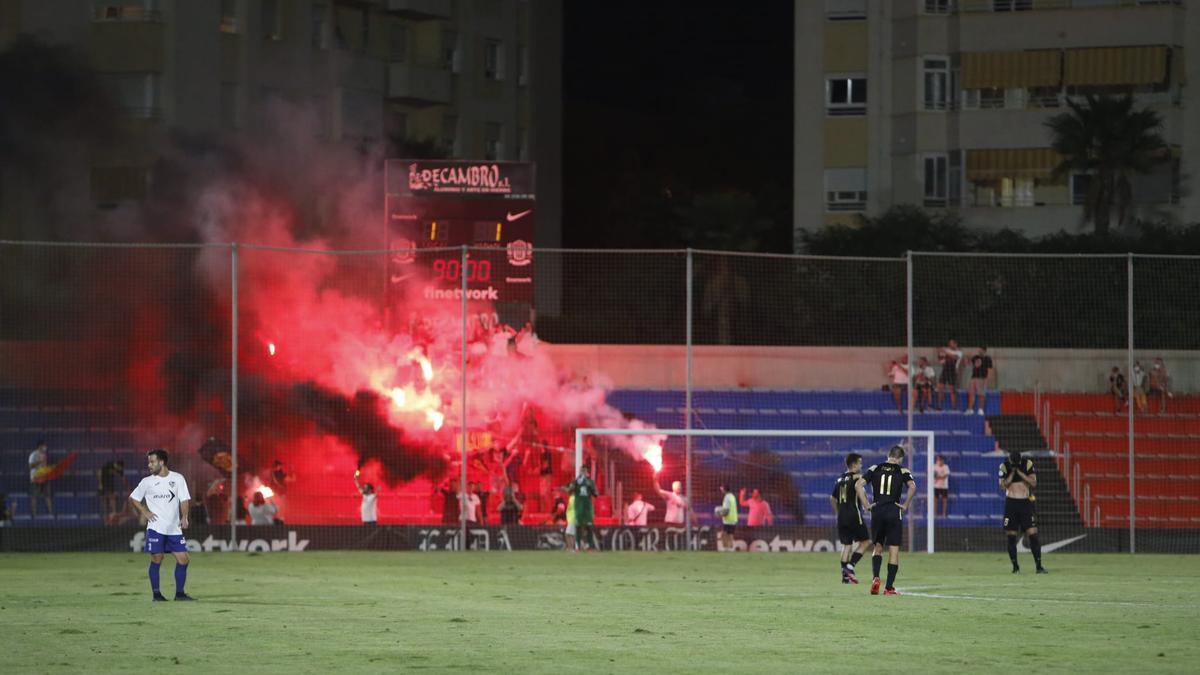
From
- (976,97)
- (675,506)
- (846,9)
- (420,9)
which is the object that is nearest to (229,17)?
(420,9)

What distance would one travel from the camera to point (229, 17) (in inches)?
2282

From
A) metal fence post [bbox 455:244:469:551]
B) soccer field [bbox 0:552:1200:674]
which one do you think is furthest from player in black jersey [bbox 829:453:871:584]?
metal fence post [bbox 455:244:469:551]

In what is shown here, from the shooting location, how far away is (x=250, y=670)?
14.7 metres

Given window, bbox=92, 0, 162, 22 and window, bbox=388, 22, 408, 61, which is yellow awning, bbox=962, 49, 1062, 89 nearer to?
window, bbox=388, 22, 408, 61

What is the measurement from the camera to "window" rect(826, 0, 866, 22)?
216 feet

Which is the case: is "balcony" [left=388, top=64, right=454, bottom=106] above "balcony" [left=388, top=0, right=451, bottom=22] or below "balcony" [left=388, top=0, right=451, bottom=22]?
below

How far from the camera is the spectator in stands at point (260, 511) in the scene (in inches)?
1371

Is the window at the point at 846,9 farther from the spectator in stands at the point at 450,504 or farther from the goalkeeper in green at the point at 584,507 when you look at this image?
the goalkeeper in green at the point at 584,507

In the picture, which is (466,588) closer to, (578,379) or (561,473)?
(561,473)

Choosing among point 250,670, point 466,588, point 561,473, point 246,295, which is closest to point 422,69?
point 246,295

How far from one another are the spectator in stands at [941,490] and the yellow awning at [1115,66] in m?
30.4

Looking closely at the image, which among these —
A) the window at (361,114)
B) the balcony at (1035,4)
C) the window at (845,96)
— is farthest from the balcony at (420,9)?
the balcony at (1035,4)

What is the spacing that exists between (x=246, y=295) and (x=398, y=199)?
5.14 metres

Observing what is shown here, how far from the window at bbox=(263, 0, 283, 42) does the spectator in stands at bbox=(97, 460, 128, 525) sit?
26.8 meters
